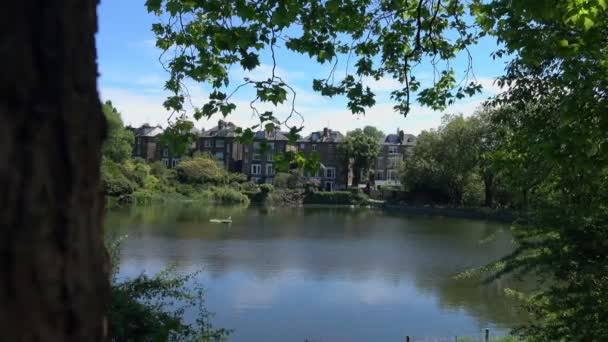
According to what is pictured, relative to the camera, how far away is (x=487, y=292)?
1722cm

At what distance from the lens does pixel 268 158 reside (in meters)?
65.8

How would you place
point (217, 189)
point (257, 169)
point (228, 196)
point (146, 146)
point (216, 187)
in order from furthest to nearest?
point (146, 146), point (257, 169), point (216, 187), point (217, 189), point (228, 196)

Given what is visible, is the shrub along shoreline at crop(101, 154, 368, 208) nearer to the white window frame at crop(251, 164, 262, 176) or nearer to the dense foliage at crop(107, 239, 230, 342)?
the white window frame at crop(251, 164, 262, 176)

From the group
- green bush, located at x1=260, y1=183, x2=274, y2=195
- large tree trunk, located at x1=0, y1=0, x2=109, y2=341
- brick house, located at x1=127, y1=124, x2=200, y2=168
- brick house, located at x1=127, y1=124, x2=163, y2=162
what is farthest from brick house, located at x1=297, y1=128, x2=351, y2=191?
large tree trunk, located at x1=0, y1=0, x2=109, y2=341

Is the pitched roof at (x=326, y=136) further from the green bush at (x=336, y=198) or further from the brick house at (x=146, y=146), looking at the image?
the brick house at (x=146, y=146)

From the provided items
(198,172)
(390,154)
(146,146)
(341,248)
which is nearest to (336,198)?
(198,172)

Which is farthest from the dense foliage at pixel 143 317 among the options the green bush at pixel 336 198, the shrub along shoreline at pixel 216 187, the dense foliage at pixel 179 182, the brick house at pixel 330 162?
the brick house at pixel 330 162

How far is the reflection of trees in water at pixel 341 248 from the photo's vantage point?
1850cm

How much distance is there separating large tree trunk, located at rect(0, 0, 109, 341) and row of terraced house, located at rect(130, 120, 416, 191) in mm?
64185

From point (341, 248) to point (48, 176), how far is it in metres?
26.1

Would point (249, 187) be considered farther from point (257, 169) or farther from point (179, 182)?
point (257, 169)

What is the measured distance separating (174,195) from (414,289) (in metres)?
41.7

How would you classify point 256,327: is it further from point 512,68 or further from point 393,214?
point 393,214

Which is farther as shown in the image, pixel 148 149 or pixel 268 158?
pixel 148 149
